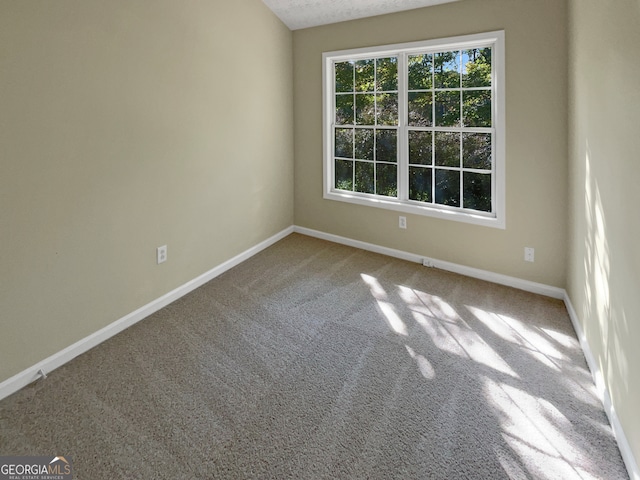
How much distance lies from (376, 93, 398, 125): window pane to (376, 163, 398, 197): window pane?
441mm

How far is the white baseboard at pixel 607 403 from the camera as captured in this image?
1.64 m

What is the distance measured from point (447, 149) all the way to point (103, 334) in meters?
3.21

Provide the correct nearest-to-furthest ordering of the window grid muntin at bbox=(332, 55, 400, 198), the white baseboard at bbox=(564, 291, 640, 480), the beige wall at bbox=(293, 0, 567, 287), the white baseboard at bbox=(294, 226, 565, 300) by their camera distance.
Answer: the white baseboard at bbox=(564, 291, 640, 480), the beige wall at bbox=(293, 0, 567, 287), the white baseboard at bbox=(294, 226, 565, 300), the window grid muntin at bbox=(332, 55, 400, 198)

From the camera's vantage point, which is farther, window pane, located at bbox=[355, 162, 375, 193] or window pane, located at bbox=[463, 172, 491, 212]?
window pane, located at bbox=[355, 162, 375, 193]

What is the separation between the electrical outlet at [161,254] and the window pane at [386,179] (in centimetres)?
226

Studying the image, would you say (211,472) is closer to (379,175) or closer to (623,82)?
(623,82)

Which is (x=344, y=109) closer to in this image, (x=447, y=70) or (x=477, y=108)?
(x=447, y=70)

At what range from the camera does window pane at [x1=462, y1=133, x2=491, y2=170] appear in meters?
3.58

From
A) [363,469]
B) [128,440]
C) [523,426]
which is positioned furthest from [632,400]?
[128,440]

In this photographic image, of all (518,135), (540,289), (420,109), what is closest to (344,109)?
(420,109)

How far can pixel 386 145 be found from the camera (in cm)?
424

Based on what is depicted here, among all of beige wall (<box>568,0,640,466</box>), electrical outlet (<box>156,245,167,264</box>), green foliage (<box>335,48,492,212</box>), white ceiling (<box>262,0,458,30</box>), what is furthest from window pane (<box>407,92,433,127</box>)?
electrical outlet (<box>156,245,167,264</box>)

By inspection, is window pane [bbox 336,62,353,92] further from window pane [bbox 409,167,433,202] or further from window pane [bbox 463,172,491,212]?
window pane [bbox 463,172,491,212]

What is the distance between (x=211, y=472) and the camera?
171 centimetres
